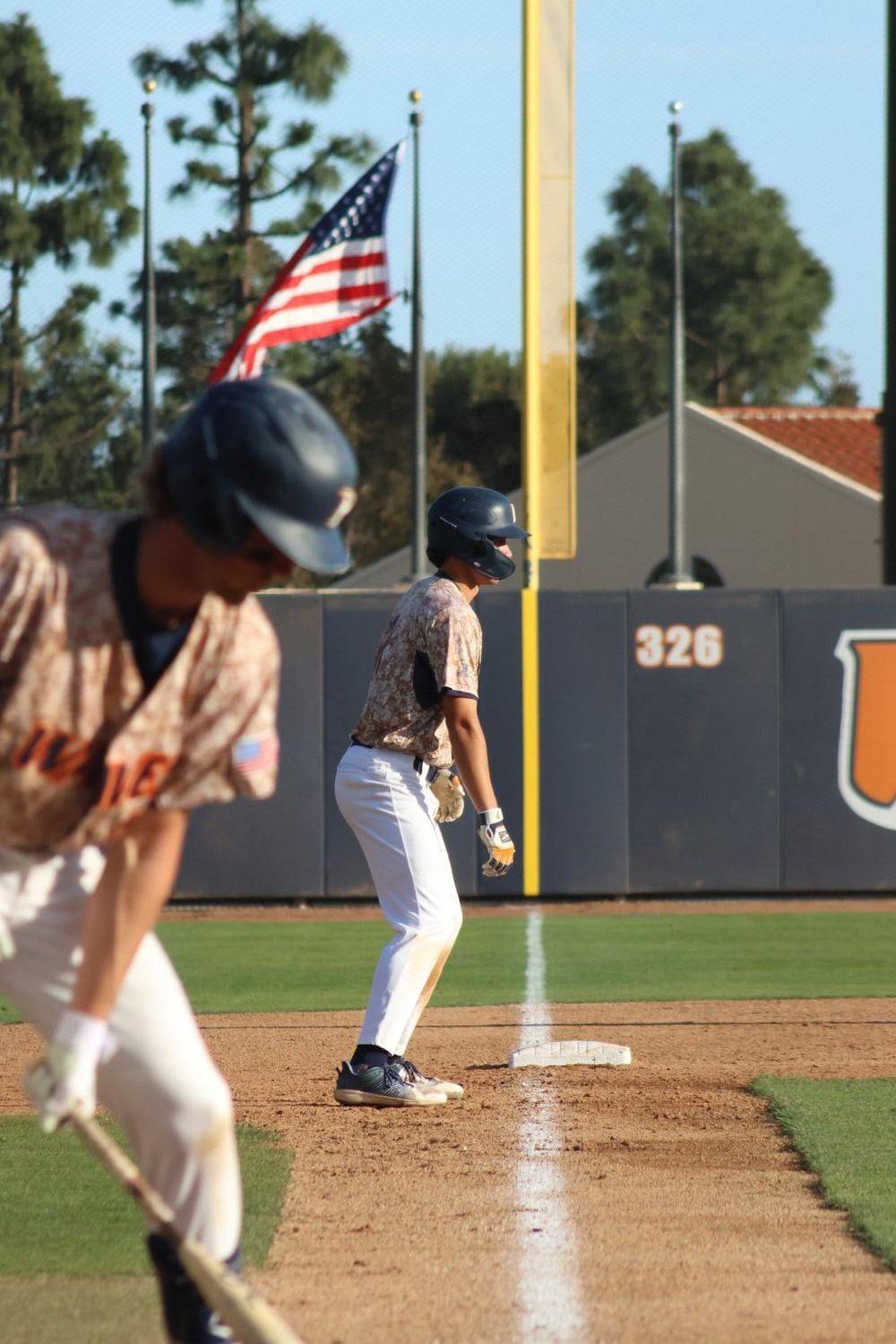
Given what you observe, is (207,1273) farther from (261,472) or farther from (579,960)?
(579,960)

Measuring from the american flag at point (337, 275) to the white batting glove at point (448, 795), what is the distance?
26.5ft

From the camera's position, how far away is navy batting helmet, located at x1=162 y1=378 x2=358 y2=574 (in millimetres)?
3199

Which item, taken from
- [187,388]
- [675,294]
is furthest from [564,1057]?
[187,388]

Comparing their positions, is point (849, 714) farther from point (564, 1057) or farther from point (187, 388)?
point (187, 388)

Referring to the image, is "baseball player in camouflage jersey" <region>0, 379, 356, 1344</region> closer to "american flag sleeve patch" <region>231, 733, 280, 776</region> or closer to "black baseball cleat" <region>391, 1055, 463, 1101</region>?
"american flag sleeve patch" <region>231, 733, 280, 776</region>

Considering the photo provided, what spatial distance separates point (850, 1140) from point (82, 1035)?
3.59 metres

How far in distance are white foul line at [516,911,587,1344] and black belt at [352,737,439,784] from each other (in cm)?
124

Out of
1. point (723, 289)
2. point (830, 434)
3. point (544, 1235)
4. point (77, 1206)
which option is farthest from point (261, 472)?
point (723, 289)

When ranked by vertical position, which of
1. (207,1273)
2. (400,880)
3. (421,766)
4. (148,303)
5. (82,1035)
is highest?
(148,303)

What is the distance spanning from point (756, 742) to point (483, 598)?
92.5 inches

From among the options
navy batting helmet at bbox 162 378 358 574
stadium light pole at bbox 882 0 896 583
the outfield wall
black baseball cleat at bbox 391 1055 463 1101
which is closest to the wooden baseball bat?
navy batting helmet at bbox 162 378 358 574

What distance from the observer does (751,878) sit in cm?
1438

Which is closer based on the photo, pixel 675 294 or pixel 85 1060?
pixel 85 1060

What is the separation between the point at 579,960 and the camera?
11.2m
